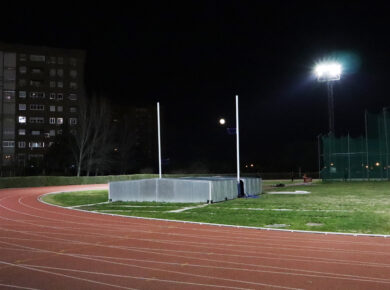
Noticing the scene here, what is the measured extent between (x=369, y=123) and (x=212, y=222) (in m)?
40.3

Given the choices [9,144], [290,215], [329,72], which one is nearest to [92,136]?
[9,144]

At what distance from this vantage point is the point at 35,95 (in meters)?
98.6

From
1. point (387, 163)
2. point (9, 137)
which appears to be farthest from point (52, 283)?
point (9, 137)

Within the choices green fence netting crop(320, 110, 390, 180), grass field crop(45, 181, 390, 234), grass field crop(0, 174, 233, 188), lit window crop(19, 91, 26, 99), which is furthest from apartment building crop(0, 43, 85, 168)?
grass field crop(45, 181, 390, 234)

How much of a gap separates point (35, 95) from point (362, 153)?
251ft

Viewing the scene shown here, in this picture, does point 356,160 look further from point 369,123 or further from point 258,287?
point 258,287

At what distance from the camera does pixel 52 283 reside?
299 inches

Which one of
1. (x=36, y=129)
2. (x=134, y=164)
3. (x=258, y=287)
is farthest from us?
(x=36, y=129)

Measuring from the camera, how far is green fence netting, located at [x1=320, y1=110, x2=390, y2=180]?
49094 millimetres

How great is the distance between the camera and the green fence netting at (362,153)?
161 ft

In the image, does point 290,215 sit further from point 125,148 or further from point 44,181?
point 125,148

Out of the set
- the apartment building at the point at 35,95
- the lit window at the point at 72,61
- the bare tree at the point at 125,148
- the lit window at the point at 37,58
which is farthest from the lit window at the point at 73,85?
the bare tree at the point at 125,148

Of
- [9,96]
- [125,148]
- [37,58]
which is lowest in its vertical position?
[125,148]

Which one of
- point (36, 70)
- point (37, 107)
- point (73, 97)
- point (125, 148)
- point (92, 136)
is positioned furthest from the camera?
point (73, 97)
